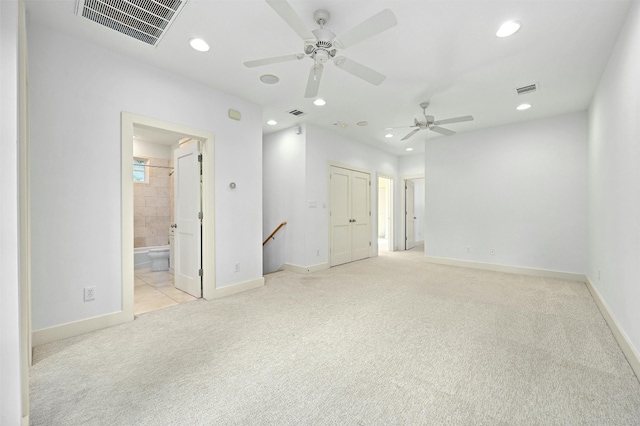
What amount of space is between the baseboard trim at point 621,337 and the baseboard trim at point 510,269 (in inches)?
50.6

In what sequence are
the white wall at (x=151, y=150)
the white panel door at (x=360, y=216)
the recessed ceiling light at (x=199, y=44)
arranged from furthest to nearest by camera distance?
the white panel door at (x=360, y=216)
the white wall at (x=151, y=150)
the recessed ceiling light at (x=199, y=44)

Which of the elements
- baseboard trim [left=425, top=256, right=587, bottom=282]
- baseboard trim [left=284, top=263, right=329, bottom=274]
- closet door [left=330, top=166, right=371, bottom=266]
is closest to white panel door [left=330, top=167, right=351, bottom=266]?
closet door [left=330, top=166, right=371, bottom=266]

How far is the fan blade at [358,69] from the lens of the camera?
2.26 metres

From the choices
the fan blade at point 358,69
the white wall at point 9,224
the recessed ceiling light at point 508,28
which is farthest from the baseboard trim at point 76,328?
the recessed ceiling light at point 508,28

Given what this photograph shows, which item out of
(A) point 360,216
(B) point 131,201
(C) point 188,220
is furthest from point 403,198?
(B) point 131,201

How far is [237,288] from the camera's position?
3805 millimetres

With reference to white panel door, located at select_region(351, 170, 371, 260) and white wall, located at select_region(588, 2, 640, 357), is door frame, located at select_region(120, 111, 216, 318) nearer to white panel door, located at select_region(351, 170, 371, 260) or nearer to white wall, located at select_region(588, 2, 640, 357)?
white panel door, located at select_region(351, 170, 371, 260)

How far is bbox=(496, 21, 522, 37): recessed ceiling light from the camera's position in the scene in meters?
2.31

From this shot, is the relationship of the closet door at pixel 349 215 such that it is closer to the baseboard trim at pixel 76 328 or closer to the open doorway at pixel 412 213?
the open doorway at pixel 412 213

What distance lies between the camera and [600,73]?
3.15 m

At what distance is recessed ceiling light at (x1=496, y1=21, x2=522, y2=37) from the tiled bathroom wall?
6.56m

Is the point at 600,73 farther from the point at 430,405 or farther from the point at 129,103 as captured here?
the point at 129,103

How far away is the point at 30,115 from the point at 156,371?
2.36 metres

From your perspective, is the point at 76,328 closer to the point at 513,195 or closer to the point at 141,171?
the point at 141,171
